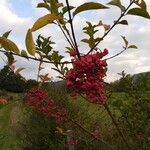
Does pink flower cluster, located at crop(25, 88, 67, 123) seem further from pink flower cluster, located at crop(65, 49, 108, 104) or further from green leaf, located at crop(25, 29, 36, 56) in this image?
pink flower cluster, located at crop(65, 49, 108, 104)

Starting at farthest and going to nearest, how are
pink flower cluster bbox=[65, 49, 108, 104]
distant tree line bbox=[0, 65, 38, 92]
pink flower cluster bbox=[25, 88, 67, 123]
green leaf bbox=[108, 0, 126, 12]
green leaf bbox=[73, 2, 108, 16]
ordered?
pink flower cluster bbox=[25, 88, 67, 123] < distant tree line bbox=[0, 65, 38, 92] < green leaf bbox=[108, 0, 126, 12] < green leaf bbox=[73, 2, 108, 16] < pink flower cluster bbox=[65, 49, 108, 104]

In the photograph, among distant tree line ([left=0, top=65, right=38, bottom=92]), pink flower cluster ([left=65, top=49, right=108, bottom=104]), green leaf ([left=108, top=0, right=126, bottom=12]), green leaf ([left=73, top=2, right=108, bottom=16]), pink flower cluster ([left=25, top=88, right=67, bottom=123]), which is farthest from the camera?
pink flower cluster ([left=25, top=88, right=67, bottom=123])

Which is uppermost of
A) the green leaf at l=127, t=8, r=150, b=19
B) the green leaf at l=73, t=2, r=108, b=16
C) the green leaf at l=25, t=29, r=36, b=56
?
the green leaf at l=73, t=2, r=108, b=16

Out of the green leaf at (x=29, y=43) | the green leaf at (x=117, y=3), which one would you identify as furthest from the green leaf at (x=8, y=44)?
the green leaf at (x=117, y=3)

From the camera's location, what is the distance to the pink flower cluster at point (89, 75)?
2059 mm

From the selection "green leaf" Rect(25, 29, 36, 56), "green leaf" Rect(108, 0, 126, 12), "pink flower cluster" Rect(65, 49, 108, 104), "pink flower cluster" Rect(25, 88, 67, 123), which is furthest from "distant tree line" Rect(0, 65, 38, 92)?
"pink flower cluster" Rect(65, 49, 108, 104)

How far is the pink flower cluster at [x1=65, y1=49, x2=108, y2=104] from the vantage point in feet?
6.75

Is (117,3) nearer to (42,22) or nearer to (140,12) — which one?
(140,12)

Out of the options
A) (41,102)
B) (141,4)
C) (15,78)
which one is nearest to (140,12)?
(141,4)

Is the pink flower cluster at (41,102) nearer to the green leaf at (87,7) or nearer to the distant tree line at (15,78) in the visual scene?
the distant tree line at (15,78)

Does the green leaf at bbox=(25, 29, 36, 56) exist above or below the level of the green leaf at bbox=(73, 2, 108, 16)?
below

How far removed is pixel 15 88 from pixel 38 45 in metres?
41.5

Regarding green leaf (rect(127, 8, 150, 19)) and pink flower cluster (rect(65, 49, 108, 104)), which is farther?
green leaf (rect(127, 8, 150, 19))

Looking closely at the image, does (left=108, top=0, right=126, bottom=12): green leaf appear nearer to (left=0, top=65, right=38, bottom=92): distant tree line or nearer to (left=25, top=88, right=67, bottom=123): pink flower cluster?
(left=0, top=65, right=38, bottom=92): distant tree line
